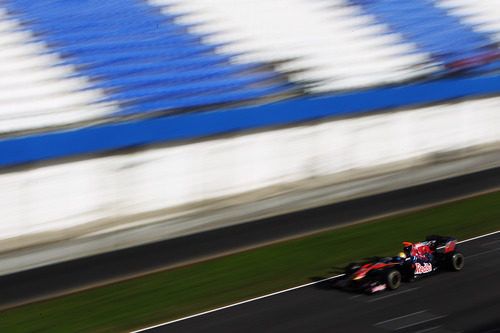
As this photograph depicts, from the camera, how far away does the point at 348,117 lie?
20125 millimetres

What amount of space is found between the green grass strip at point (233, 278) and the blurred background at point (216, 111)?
1.43 meters

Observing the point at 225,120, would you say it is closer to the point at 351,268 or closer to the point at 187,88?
the point at 187,88

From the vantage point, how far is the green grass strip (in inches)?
521

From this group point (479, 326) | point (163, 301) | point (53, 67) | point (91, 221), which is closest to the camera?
point (479, 326)

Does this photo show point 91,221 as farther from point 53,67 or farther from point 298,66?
point 298,66

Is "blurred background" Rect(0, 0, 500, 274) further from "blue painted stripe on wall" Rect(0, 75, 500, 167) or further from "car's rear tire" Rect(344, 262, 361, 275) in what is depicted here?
"car's rear tire" Rect(344, 262, 361, 275)

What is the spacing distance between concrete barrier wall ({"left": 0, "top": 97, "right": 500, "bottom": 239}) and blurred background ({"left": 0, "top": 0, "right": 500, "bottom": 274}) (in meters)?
0.03

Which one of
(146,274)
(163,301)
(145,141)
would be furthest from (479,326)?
(145,141)

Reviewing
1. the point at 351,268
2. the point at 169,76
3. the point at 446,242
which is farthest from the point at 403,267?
the point at 169,76

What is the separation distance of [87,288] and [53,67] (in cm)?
568

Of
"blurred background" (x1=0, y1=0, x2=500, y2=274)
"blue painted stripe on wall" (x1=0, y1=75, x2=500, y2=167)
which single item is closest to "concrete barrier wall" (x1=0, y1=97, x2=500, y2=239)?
"blurred background" (x1=0, y1=0, x2=500, y2=274)

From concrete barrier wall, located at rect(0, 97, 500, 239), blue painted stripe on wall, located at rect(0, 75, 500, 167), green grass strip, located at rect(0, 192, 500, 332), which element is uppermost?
blue painted stripe on wall, located at rect(0, 75, 500, 167)

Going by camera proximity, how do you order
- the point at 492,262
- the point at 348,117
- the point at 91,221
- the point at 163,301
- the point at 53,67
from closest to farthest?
the point at 163,301 < the point at 492,262 < the point at 91,221 < the point at 53,67 < the point at 348,117

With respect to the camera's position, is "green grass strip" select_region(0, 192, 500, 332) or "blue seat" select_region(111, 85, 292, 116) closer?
"green grass strip" select_region(0, 192, 500, 332)
